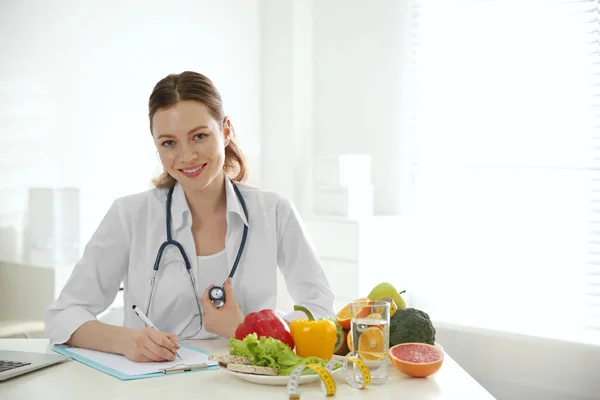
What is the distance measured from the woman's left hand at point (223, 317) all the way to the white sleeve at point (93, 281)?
1.00 feet

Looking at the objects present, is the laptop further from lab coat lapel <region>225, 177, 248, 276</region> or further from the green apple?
the green apple

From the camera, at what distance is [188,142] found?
2068 mm

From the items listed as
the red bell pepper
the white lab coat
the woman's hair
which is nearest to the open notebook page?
the red bell pepper

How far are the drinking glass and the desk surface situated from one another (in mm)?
37

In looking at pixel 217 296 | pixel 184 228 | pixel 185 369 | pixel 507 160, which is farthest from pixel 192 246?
pixel 507 160

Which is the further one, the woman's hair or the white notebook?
the woman's hair

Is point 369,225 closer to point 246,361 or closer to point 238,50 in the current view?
point 238,50

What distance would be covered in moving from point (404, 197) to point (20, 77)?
233cm

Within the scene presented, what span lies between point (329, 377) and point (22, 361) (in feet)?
2.46

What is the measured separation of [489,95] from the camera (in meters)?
4.28

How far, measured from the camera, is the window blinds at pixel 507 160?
3963 millimetres

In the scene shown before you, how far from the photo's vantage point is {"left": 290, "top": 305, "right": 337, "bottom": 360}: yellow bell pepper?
1663 mm

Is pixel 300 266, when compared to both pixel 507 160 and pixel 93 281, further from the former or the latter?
pixel 507 160

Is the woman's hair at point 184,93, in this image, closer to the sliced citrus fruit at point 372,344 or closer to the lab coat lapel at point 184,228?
the lab coat lapel at point 184,228
